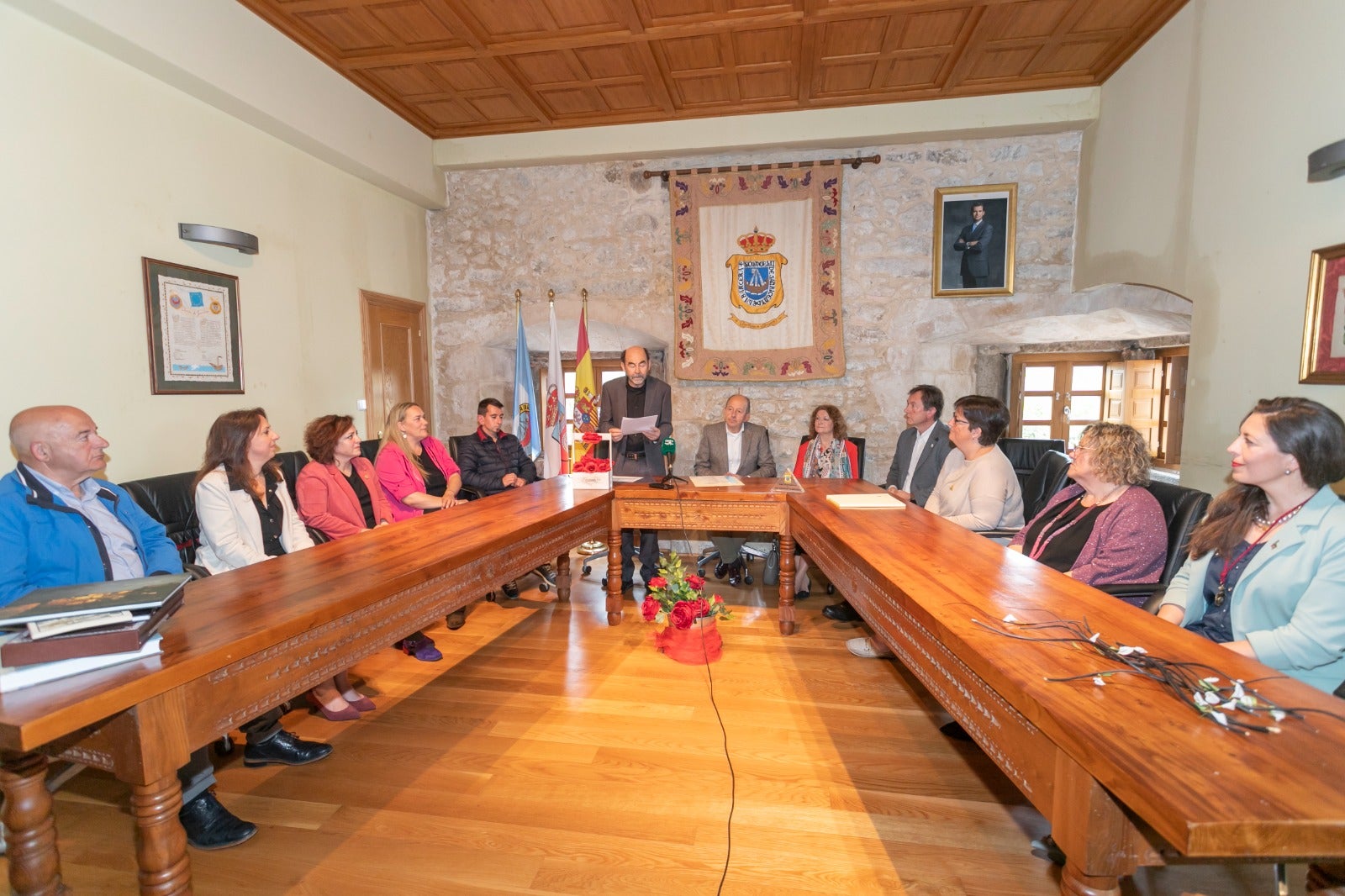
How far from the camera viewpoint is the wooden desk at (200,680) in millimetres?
1213

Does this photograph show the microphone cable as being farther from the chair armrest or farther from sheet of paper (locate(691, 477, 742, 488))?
the chair armrest

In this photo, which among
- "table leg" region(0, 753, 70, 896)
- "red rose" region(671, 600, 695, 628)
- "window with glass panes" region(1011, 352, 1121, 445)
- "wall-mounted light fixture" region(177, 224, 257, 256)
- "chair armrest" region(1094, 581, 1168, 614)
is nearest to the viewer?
"table leg" region(0, 753, 70, 896)

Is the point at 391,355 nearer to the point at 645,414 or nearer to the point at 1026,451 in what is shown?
the point at 645,414

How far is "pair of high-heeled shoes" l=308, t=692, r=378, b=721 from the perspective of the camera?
104 inches

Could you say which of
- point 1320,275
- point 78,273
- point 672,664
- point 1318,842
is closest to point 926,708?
point 672,664

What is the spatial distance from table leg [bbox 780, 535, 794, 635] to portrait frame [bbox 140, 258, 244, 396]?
3.32 metres

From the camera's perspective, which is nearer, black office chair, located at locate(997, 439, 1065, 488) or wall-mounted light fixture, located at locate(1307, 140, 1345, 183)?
wall-mounted light fixture, located at locate(1307, 140, 1345, 183)

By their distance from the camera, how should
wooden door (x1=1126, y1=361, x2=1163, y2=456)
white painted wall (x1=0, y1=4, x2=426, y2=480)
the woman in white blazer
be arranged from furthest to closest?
wooden door (x1=1126, y1=361, x2=1163, y2=456)
white painted wall (x1=0, y1=4, x2=426, y2=480)
the woman in white blazer

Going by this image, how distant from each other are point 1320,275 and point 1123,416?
3259mm

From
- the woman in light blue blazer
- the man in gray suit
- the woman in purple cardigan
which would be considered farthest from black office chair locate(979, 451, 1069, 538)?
the woman in light blue blazer

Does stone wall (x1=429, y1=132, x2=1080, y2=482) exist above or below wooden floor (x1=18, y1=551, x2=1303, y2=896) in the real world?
above

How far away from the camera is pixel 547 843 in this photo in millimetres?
1896

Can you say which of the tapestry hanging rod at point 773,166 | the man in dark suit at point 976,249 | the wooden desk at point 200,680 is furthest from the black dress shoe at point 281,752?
the man in dark suit at point 976,249

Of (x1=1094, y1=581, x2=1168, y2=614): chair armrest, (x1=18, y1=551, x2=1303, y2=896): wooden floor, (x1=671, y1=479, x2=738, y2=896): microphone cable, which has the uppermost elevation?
(x1=1094, y1=581, x2=1168, y2=614): chair armrest
